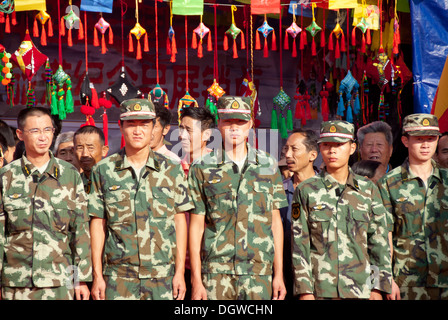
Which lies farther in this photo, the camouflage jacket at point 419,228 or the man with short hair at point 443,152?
the man with short hair at point 443,152

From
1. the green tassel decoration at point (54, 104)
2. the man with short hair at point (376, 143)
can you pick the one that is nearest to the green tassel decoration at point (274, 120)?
the man with short hair at point (376, 143)

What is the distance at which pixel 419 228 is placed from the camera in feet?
14.1

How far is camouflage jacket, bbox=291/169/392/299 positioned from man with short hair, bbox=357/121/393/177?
129 cm

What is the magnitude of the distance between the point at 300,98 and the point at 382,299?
3430 mm

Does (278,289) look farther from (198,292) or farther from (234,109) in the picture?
(234,109)

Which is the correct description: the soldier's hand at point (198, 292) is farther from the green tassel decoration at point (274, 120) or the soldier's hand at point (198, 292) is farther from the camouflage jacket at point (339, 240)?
the green tassel decoration at point (274, 120)

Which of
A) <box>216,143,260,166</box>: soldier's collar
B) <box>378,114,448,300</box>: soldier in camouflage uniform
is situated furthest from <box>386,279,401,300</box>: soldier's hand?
<box>216,143,260,166</box>: soldier's collar

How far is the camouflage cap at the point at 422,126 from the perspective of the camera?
4359 mm

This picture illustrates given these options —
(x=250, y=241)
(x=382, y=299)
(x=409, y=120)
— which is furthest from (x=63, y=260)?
(x=409, y=120)

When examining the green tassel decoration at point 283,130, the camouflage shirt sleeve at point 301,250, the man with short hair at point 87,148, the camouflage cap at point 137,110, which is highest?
the green tassel decoration at point 283,130

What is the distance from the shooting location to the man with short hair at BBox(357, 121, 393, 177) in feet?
18.0

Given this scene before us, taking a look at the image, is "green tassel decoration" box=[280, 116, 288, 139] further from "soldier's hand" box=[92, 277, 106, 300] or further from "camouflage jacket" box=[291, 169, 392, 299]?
"soldier's hand" box=[92, 277, 106, 300]

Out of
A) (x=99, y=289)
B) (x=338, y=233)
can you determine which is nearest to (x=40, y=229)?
(x=99, y=289)

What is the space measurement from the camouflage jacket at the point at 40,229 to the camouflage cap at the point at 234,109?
0.98 m
